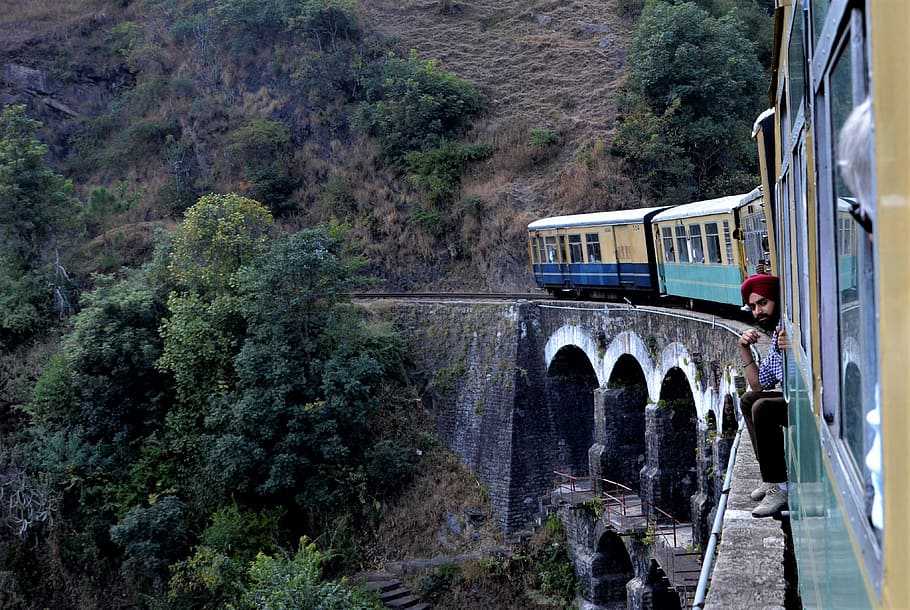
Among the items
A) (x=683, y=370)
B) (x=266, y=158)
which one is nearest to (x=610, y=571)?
(x=683, y=370)

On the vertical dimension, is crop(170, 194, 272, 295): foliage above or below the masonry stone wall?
above

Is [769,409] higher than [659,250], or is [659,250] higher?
[659,250]

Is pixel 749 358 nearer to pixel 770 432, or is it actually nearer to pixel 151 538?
pixel 770 432

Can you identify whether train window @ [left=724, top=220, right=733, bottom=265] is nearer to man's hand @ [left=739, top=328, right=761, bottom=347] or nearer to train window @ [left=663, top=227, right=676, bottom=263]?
train window @ [left=663, top=227, right=676, bottom=263]

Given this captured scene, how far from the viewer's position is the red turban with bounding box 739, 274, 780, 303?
4473 mm

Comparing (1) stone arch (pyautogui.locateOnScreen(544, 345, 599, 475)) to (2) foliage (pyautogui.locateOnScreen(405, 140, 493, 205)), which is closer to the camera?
(1) stone arch (pyautogui.locateOnScreen(544, 345, 599, 475))

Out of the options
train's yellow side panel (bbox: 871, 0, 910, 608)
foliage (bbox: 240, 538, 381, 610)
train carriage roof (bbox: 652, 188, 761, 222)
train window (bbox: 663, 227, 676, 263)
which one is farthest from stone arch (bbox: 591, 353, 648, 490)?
train's yellow side panel (bbox: 871, 0, 910, 608)

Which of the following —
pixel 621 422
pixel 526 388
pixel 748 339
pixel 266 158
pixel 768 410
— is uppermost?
pixel 266 158

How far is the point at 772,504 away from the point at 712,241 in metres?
9.67

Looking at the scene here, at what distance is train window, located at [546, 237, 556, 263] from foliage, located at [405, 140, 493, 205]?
27.2 feet

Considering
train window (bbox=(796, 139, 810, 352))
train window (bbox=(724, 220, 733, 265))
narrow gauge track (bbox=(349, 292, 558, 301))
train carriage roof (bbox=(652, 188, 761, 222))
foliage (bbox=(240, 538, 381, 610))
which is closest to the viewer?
train window (bbox=(796, 139, 810, 352))

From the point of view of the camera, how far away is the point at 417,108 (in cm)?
3105

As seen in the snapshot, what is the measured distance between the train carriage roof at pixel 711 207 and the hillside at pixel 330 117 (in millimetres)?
11270

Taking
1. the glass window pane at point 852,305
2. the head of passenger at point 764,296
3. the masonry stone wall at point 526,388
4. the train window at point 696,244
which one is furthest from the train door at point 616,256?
the glass window pane at point 852,305
